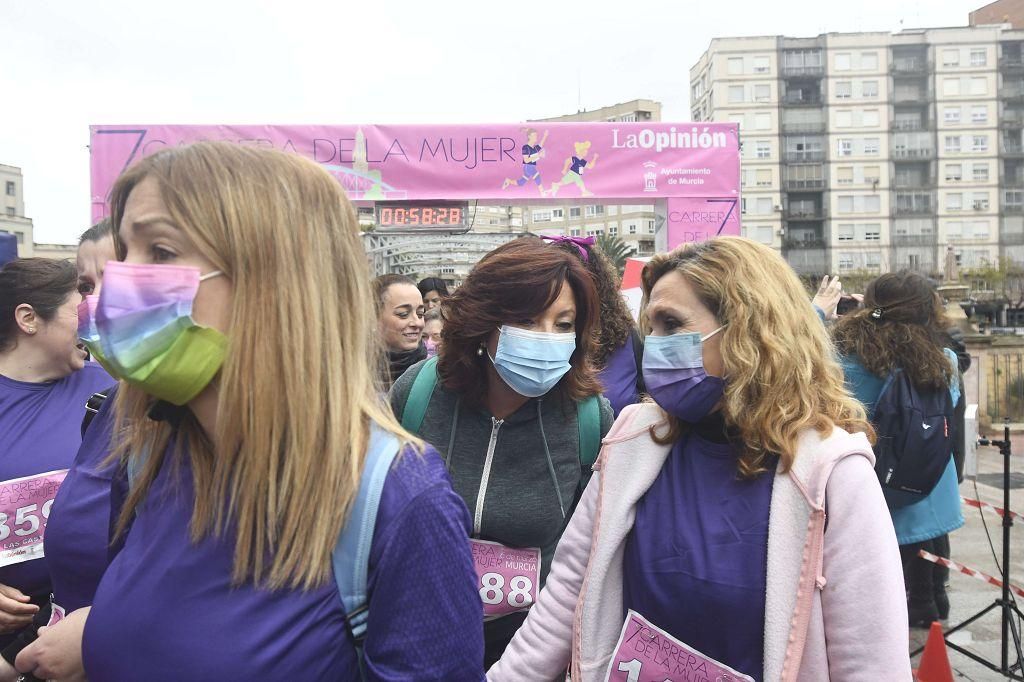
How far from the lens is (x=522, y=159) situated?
803cm

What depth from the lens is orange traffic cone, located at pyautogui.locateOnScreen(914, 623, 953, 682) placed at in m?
4.05

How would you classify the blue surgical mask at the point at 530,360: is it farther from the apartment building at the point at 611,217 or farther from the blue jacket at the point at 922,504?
the apartment building at the point at 611,217

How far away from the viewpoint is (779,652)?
176cm

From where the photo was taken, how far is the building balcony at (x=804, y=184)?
75.0 m

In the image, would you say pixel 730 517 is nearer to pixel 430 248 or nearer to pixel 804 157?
pixel 430 248

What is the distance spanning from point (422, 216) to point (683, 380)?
6359 millimetres

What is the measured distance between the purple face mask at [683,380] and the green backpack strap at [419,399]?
0.99m

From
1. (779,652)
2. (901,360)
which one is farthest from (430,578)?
(901,360)

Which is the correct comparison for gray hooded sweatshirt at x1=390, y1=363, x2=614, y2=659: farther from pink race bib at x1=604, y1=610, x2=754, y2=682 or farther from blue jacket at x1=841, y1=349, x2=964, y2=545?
blue jacket at x1=841, y1=349, x2=964, y2=545

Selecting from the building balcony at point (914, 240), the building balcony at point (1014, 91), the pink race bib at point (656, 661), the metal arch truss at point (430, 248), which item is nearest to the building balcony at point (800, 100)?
the building balcony at point (914, 240)

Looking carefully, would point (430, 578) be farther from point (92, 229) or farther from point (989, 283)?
point (989, 283)

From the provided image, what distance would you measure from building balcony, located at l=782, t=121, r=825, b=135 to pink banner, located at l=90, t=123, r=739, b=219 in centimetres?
7394

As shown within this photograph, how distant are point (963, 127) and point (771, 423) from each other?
85145 mm

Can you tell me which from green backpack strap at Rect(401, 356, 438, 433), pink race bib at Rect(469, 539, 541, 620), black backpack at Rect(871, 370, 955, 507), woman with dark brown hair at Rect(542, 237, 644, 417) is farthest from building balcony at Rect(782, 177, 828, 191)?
pink race bib at Rect(469, 539, 541, 620)
